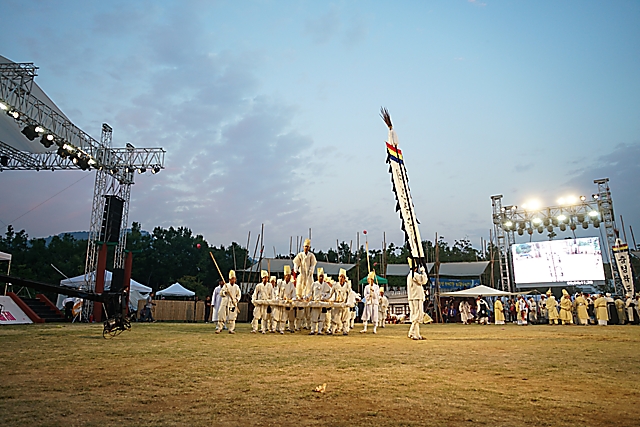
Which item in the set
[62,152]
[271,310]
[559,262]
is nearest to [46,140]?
[62,152]

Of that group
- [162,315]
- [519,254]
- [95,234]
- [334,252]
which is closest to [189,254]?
[334,252]

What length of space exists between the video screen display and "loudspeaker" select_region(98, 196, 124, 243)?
20.4 meters

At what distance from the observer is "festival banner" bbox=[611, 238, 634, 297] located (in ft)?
69.3

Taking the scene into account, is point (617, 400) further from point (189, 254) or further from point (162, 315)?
point (189, 254)

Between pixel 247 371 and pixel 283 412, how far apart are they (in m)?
1.84

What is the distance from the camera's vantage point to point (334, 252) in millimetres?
46438

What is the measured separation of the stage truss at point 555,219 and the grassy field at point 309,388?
18122mm

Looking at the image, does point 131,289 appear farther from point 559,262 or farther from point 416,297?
point 559,262

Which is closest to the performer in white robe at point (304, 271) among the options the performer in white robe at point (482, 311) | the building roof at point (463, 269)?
the performer in white robe at point (482, 311)

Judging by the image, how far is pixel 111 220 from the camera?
17.6 m

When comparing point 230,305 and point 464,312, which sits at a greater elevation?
point 230,305

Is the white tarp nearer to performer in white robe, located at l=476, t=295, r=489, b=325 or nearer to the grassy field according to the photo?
the grassy field

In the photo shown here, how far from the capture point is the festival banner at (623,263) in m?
21.1

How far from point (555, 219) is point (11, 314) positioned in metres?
24.6
